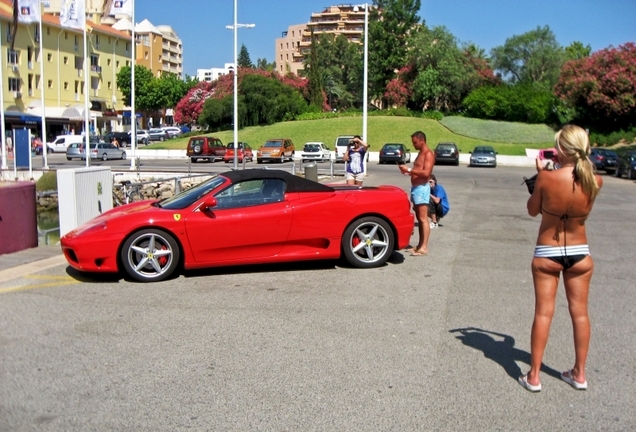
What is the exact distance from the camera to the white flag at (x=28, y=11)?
32.4m

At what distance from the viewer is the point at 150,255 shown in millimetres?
8266

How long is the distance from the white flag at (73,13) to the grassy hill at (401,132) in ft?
98.5

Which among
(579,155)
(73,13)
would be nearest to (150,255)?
(579,155)

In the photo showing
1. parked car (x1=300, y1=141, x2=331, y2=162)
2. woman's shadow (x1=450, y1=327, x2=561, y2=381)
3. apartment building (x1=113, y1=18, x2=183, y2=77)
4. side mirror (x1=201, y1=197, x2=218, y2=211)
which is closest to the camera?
woman's shadow (x1=450, y1=327, x2=561, y2=381)

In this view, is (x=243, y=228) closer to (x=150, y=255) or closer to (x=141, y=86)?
(x=150, y=255)

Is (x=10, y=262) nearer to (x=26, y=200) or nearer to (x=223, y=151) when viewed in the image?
(x=26, y=200)

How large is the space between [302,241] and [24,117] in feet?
203

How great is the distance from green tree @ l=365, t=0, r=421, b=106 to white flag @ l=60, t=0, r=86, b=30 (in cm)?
5206

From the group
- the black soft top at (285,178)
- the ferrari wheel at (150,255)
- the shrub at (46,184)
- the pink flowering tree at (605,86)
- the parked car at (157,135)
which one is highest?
the pink flowering tree at (605,86)

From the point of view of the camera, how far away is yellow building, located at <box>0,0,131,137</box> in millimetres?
64688

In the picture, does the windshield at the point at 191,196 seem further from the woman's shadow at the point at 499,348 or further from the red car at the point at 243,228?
the woman's shadow at the point at 499,348

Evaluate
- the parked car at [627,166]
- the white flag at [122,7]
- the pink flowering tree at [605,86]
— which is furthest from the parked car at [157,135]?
the parked car at [627,166]

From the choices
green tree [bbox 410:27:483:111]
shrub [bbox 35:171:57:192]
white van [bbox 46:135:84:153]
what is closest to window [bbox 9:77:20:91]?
white van [bbox 46:135:84:153]

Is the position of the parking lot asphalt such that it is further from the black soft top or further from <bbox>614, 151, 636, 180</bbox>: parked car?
<bbox>614, 151, 636, 180</bbox>: parked car
